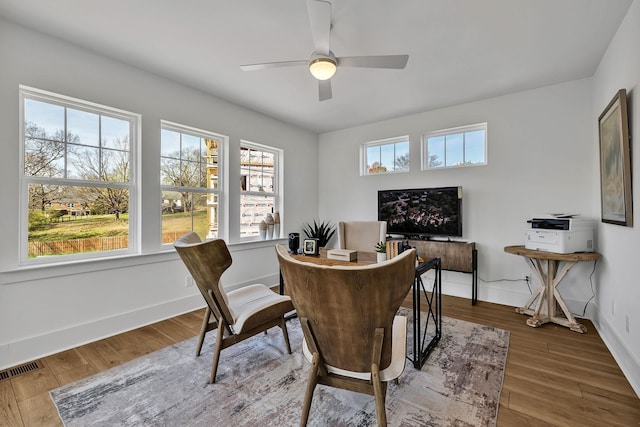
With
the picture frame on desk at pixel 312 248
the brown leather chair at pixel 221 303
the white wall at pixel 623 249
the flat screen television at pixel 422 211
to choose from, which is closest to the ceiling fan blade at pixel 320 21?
the brown leather chair at pixel 221 303

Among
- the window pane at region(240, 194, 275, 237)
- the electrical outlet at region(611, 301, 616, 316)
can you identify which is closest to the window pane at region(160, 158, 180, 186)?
the window pane at region(240, 194, 275, 237)

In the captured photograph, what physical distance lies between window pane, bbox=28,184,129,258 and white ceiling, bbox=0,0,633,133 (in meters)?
1.32

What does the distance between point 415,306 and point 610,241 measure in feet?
6.42

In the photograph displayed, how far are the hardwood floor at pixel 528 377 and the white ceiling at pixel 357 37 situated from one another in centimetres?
261

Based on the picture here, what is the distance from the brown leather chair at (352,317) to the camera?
3.72 feet

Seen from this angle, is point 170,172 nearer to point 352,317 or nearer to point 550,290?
point 352,317

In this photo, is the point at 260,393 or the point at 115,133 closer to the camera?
the point at 260,393

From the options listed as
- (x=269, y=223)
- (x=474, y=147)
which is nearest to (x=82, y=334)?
(x=269, y=223)

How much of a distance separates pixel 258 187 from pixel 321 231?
136cm

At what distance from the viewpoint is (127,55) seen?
8.77 feet

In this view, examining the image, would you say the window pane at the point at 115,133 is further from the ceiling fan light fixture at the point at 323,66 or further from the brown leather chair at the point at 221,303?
the ceiling fan light fixture at the point at 323,66

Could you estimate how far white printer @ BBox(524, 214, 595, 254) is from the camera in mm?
2770

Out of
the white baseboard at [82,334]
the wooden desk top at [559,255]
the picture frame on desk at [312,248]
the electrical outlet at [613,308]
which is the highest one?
the picture frame on desk at [312,248]

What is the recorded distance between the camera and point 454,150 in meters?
4.02
